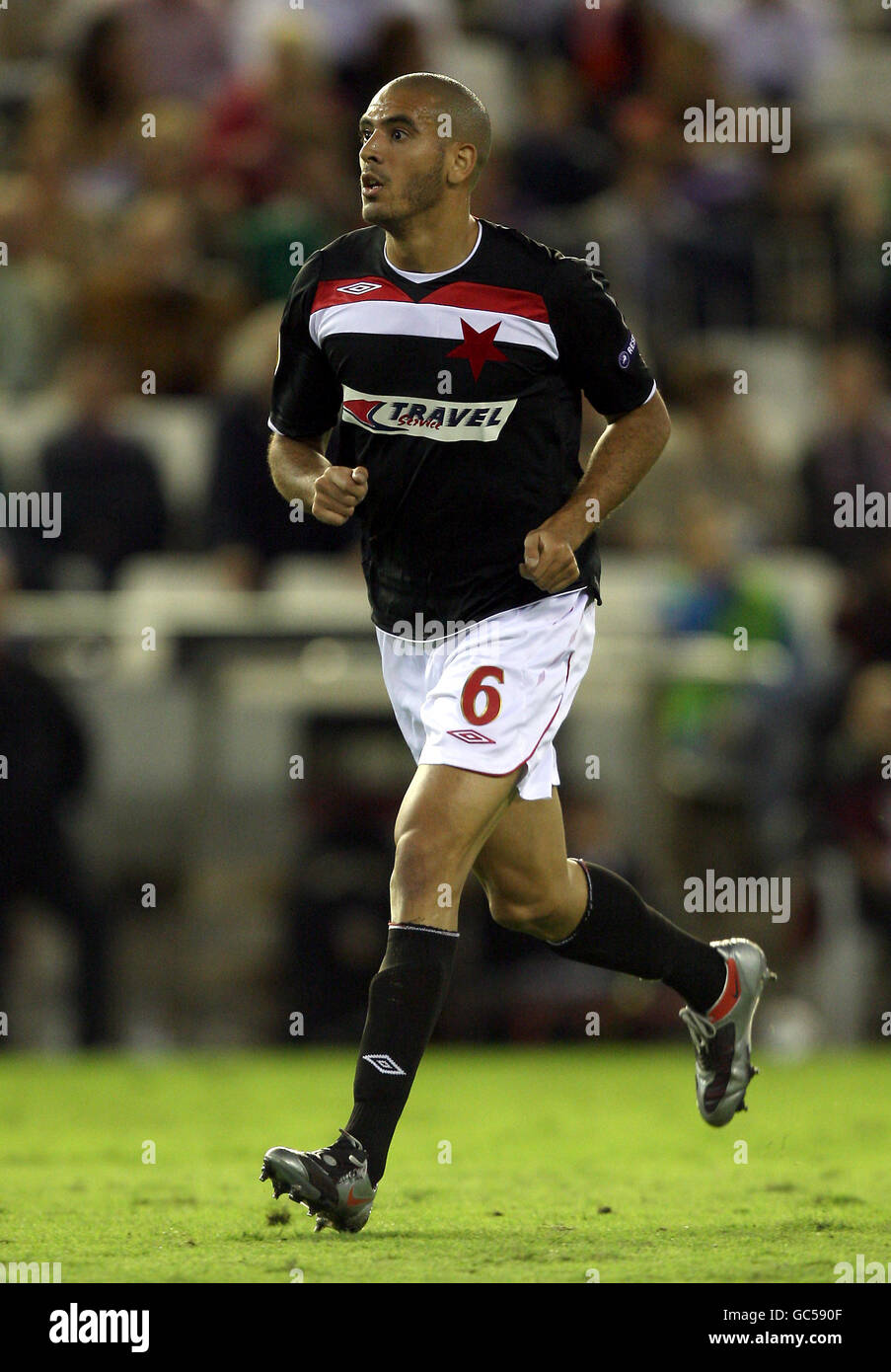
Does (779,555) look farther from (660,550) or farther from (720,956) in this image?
(720,956)

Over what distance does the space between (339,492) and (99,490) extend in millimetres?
6039

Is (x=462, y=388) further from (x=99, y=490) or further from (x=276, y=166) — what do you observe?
(x=276, y=166)

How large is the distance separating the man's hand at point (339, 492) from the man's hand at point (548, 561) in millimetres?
443

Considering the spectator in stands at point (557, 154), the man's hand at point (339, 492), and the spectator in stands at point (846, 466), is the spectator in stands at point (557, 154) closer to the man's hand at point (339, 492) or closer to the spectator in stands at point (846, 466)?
the spectator in stands at point (846, 466)

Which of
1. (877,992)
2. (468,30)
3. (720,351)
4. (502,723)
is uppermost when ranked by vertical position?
(468,30)

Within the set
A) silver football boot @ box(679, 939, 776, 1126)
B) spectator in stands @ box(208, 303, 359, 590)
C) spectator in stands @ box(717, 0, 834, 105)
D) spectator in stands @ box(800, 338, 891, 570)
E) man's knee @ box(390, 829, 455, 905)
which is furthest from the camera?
spectator in stands @ box(717, 0, 834, 105)

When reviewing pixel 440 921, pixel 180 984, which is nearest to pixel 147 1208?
pixel 440 921

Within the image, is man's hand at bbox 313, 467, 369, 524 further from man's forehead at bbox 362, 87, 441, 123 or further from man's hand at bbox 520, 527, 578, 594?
man's forehead at bbox 362, 87, 441, 123

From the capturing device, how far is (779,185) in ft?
44.8

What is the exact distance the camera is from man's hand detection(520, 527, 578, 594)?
5.33 metres

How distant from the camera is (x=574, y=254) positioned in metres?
12.6

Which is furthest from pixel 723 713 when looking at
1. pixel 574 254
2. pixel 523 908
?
pixel 523 908

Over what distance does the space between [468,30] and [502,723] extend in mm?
10127

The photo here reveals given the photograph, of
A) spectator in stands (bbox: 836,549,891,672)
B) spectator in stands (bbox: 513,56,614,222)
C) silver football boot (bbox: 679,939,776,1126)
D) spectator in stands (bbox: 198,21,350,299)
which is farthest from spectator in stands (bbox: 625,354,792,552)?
silver football boot (bbox: 679,939,776,1126)
